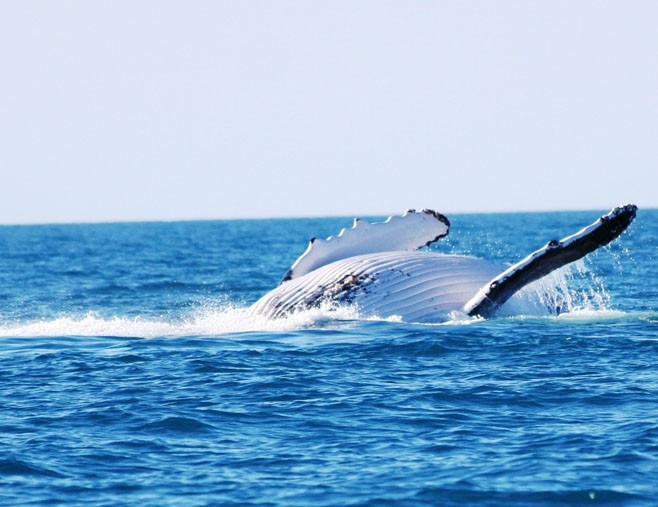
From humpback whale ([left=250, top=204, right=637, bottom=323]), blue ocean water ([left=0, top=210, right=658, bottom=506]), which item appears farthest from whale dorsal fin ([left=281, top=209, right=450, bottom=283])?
blue ocean water ([left=0, top=210, right=658, bottom=506])

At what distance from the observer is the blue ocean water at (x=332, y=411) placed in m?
9.08

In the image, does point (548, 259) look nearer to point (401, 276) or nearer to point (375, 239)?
point (401, 276)

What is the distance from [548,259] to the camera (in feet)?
46.2

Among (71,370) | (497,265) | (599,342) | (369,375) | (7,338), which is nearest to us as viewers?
(369,375)

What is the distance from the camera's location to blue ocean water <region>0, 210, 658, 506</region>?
9078 mm

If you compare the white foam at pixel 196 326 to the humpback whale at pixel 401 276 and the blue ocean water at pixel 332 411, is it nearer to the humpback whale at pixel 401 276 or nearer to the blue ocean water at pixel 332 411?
→ the blue ocean water at pixel 332 411

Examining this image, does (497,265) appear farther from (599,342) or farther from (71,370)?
(71,370)

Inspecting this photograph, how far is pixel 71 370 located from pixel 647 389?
628cm

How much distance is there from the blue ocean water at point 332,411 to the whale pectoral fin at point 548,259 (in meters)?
0.45

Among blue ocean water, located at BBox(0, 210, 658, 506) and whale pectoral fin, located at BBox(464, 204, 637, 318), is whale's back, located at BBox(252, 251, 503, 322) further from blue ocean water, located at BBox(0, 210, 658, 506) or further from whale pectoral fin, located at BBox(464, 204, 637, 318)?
whale pectoral fin, located at BBox(464, 204, 637, 318)

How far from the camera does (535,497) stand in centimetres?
870

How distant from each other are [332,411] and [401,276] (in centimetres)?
448

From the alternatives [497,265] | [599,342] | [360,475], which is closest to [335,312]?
[497,265]

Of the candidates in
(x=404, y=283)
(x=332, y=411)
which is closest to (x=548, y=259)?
(x=404, y=283)
